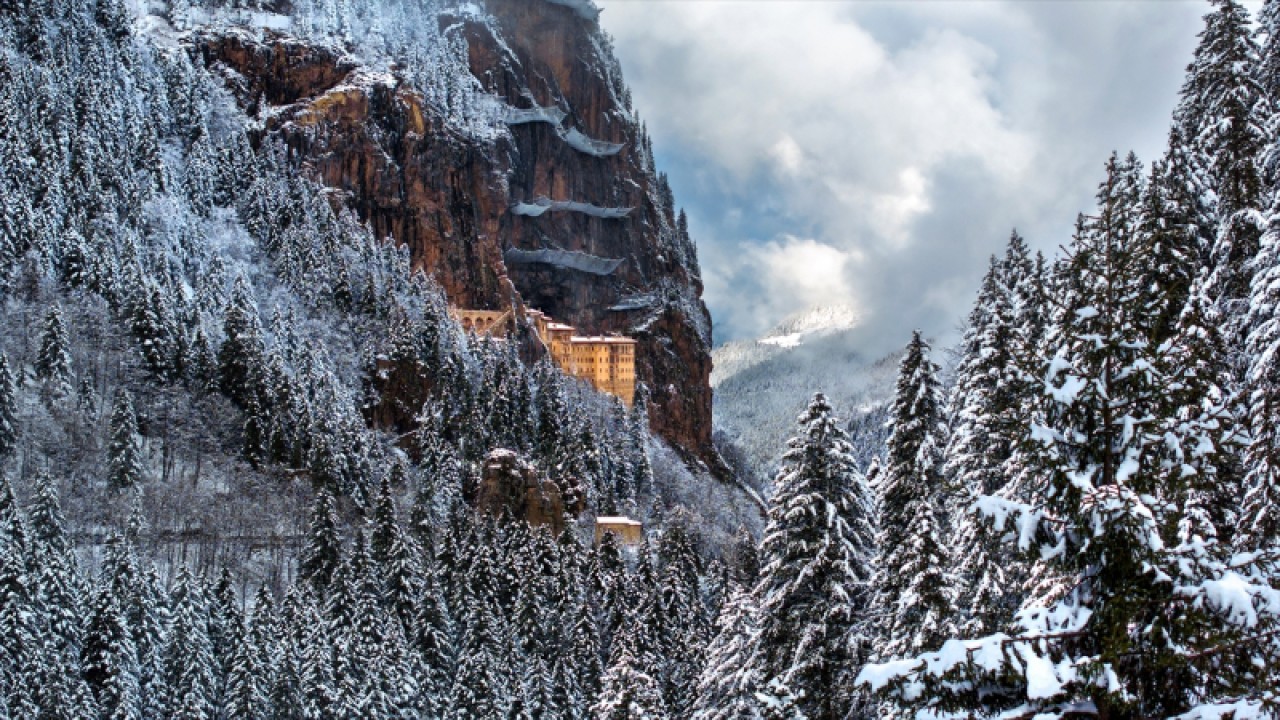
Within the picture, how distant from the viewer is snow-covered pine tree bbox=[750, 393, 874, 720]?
939 inches

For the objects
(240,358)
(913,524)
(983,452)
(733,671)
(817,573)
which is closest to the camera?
(913,524)

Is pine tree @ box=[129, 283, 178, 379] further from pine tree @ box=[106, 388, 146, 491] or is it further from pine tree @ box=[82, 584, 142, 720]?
pine tree @ box=[82, 584, 142, 720]

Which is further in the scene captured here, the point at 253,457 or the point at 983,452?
the point at 253,457

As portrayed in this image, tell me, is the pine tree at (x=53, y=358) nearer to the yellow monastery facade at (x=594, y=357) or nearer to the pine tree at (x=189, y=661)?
the pine tree at (x=189, y=661)

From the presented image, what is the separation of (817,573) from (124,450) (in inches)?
2629

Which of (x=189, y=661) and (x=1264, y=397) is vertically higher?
(x=1264, y=397)

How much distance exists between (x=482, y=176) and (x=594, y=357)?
36.4 meters

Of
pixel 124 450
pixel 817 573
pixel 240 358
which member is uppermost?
pixel 240 358

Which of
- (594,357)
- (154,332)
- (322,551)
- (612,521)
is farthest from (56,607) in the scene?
(594,357)

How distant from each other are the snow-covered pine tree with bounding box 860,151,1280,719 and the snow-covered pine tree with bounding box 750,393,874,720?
1239 centimetres

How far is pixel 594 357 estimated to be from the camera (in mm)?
166250

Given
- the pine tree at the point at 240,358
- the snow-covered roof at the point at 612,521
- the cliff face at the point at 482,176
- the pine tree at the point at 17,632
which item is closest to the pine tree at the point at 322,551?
the pine tree at the point at 17,632

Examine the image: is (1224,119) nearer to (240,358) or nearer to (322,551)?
(322,551)

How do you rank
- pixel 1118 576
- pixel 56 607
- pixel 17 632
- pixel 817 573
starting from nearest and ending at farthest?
1. pixel 1118 576
2. pixel 817 573
3. pixel 17 632
4. pixel 56 607
